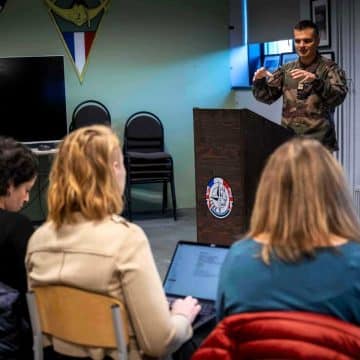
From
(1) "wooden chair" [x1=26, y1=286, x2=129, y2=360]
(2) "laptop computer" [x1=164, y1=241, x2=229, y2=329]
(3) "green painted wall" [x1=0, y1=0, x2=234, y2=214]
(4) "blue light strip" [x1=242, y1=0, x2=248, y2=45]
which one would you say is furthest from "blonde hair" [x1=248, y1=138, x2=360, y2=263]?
(4) "blue light strip" [x1=242, y1=0, x2=248, y2=45]

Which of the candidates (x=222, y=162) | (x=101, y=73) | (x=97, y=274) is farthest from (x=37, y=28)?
(x=97, y=274)

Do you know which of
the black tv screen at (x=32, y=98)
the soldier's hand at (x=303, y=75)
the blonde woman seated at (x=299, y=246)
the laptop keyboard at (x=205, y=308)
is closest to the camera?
the blonde woman seated at (x=299, y=246)

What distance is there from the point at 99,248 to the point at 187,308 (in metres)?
0.38

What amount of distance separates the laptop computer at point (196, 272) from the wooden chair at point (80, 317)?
1.52 ft

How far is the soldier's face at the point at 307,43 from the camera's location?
454cm

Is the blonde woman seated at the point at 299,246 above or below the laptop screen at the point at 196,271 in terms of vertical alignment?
above

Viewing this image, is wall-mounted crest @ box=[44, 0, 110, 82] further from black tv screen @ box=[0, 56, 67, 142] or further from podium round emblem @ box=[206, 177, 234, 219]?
podium round emblem @ box=[206, 177, 234, 219]

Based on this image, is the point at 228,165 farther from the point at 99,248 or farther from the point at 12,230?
the point at 99,248

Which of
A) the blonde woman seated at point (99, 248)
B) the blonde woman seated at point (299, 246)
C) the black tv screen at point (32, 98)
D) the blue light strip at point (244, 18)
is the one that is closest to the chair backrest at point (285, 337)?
the blonde woman seated at point (299, 246)

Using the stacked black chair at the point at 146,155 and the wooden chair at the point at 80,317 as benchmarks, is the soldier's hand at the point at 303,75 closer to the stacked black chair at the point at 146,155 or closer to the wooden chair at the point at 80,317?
the stacked black chair at the point at 146,155

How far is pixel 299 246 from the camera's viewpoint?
5.57 ft

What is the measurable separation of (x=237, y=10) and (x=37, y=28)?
2068mm

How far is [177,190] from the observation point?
24.4 ft

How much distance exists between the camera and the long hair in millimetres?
2561
